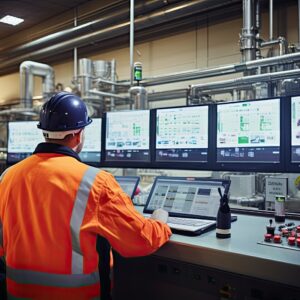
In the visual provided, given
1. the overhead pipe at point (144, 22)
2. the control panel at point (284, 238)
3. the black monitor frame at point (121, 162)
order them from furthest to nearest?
the overhead pipe at point (144, 22), the black monitor frame at point (121, 162), the control panel at point (284, 238)

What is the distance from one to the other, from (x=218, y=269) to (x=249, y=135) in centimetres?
73

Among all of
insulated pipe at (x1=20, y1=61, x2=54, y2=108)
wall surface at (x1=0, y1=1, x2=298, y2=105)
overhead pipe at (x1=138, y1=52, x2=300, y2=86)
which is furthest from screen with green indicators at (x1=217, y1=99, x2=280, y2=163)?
insulated pipe at (x1=20, y1=61, x2=54, y2=108)

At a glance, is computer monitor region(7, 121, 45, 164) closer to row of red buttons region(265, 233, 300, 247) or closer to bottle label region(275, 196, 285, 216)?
bottle label region(275, 196, 285, 216)

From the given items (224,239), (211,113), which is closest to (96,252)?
(224,239)

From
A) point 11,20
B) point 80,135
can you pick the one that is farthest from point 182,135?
point 11,20

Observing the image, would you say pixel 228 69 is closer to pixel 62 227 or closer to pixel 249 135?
pixel 249 135

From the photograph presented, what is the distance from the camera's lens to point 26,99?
5.17 m

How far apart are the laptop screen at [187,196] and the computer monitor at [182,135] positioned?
232 millimetres

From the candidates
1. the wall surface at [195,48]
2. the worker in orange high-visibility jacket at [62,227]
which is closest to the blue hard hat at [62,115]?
the worker in orange high-visibility jacket at [62,227]

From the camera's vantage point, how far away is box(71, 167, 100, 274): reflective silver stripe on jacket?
113 centimetres

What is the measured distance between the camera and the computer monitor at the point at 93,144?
2412 millimetres

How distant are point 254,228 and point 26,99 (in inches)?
173

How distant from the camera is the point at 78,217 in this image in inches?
44.6

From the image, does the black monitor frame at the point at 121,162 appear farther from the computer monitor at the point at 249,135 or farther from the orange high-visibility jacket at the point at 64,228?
the orange high-visibility jacket at the point at 64,228
